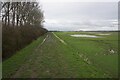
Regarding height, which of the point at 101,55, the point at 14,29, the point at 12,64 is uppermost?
the point at 14,29

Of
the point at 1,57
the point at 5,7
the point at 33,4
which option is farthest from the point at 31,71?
the point at 33,4

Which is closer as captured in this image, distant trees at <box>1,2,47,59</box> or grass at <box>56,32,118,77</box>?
grass at <box>56,32,118,77</box>

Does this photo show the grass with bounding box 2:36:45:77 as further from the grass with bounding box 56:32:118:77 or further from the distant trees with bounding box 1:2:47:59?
the grass with bounding box 56:32:118:77

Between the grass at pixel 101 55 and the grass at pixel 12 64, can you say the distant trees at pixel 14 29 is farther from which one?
the grass at pixel 101 55

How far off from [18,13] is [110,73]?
1629 inches

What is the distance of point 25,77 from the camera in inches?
512

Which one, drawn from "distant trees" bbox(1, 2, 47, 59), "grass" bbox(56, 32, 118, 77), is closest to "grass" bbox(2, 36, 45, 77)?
"distant trees" bbox(1, 2, 47, 59)

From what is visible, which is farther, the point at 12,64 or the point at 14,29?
the point at 14,29

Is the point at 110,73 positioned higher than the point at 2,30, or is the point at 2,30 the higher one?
the point at 2,30

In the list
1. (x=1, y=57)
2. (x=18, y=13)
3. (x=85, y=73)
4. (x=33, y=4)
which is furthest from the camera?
(x=33, y=4)

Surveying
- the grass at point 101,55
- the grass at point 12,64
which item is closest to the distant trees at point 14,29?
the grass at point 12,64

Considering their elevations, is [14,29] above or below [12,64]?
above

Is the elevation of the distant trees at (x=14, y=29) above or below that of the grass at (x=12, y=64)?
above

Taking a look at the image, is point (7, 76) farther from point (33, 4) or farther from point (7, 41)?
point (33, 4)
